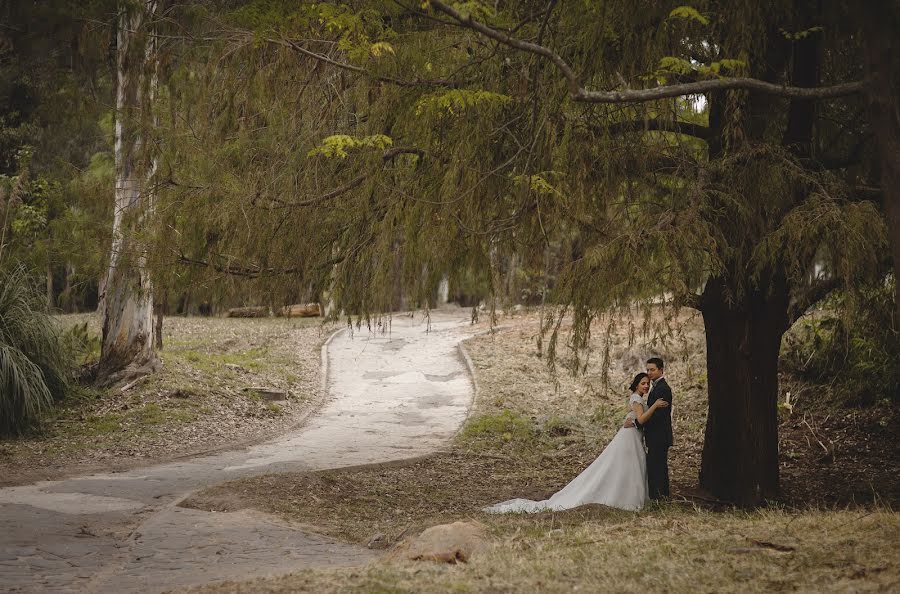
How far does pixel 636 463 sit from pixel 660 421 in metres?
0.53

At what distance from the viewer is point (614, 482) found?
9.27 metres

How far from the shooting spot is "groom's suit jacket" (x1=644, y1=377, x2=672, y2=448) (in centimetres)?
935

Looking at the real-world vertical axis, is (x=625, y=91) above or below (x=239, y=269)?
above

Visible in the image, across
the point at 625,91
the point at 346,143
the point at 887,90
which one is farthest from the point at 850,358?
the point at 346,143

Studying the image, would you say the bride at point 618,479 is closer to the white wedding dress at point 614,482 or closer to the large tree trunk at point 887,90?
the white wedding dress at point 614,482

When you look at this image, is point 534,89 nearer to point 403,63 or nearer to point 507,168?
point 507,168

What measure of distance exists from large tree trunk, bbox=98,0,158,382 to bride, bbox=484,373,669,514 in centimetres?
499

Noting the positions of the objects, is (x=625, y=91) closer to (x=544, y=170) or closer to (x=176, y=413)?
(x=544, y=170)

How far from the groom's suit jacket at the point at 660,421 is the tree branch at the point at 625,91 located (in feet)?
11.9

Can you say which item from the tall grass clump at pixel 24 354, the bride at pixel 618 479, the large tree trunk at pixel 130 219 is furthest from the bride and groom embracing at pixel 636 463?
the tall grass clump at pixel 24 354

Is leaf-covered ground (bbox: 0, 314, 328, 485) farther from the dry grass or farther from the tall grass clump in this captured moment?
the dry grass

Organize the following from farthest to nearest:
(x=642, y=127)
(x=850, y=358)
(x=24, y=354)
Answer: (x=850, y=358)
(x=24, y=354)
(x=642, y=127)

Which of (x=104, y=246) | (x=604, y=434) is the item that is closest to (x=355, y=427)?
(x=604, y=434)

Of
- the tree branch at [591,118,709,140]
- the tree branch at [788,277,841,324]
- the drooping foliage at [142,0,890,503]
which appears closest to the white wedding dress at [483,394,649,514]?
the drooping foliage at [142,0,890,503]
